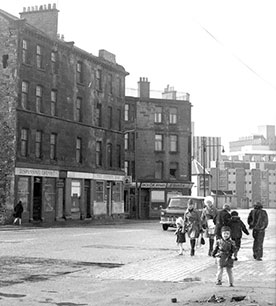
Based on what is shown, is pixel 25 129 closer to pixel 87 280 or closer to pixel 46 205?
pixel 46 205

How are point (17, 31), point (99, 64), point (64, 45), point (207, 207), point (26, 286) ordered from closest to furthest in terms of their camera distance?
1. point (26, 286)
2. point (207, 207)
3. point (17, 31)
4. point (64, 45)
5. point (99, 64)

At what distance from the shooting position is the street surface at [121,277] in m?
9.55

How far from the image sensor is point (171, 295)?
9891mm

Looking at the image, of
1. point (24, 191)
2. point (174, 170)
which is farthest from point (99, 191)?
point (174, 170)

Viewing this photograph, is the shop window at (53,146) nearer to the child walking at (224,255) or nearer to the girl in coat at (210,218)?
the girl in coat at (210,218)

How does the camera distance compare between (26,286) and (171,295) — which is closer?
(171,295)

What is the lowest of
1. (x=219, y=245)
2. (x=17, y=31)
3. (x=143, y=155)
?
(x=219, y=245)

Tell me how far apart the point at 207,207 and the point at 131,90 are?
157 feet

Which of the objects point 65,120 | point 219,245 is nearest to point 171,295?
point 219,245

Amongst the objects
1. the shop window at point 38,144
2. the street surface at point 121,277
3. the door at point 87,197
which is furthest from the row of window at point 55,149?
the street surface at point 121,277

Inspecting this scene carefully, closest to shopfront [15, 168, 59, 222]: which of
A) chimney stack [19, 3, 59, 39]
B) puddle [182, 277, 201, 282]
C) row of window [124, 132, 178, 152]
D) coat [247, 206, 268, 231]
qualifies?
chimney stack [19, 3, 59, 39]

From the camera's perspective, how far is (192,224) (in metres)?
17.4

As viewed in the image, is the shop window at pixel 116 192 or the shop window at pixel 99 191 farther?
the shop window at pixel 116 192

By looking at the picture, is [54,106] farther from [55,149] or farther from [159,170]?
[159,170]
